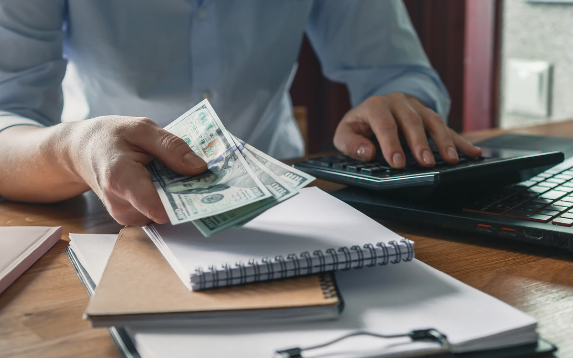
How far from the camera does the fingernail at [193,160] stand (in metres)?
0.49

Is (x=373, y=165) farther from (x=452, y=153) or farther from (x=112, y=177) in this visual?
(x=112, y=177)

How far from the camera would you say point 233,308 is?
0.34 metres

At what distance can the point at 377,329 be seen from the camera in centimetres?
34

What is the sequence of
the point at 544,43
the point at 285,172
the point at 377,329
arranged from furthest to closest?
the point at 544,43 → the point at 285,172 → the point at 377,329

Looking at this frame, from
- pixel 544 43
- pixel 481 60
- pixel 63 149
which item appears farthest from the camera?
pixel 481 60

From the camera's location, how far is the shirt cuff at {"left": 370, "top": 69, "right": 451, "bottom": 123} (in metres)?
0.94

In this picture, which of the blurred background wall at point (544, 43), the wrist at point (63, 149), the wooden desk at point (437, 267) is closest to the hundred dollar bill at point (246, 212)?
the wooden desk at point (437, 267)

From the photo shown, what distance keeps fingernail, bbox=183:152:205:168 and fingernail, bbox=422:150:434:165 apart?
271 millimetres

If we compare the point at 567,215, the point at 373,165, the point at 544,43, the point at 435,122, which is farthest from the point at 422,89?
the point at 544,43

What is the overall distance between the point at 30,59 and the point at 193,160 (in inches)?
18.5

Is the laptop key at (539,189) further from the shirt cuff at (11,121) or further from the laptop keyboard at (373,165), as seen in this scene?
the shirt cuff at (11,121)

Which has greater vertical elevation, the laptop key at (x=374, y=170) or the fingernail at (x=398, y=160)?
the fingernail at (x=398, y=160)

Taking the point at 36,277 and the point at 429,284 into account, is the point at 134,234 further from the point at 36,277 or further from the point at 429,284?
the point at 429,284

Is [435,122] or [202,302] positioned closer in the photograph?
[202,302]
